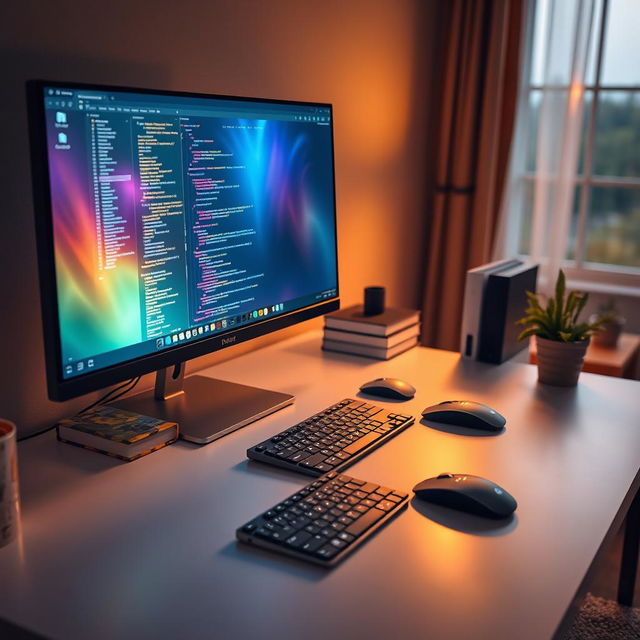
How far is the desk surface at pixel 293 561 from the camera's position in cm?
77

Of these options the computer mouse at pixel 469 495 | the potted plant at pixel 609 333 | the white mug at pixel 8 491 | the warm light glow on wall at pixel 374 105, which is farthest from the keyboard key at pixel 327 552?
the potted plant at pixel 609 333

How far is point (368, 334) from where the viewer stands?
1737 mm

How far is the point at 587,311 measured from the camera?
280 cm

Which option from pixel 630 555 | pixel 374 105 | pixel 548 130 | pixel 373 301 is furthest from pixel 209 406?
pixel 548 130

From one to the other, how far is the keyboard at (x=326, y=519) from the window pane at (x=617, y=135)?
85.4 inches

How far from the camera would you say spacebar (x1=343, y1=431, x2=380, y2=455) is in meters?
1.16

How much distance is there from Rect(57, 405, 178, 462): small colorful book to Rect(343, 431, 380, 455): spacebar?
28 cm

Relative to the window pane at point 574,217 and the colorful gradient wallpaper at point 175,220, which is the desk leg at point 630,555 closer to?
the colorful gradient wallpaper at point 175,220

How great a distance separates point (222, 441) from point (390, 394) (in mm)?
382

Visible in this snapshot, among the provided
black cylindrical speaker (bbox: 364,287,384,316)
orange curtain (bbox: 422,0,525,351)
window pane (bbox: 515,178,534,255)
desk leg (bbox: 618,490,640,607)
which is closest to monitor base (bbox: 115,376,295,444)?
black cylindrical speaker (bbox: 364,287,384,316)

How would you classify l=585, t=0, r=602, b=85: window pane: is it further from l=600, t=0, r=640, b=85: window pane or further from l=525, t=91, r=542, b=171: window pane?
l=525, t=91, r=542, b=171: window pane

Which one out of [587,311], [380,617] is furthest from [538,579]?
[587,311]

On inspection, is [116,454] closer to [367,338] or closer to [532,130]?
[367,338]

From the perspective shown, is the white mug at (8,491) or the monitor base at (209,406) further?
the monitor base at (209,406)
